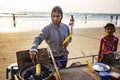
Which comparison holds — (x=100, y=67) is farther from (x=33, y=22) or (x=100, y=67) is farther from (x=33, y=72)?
(x=33, y=22)

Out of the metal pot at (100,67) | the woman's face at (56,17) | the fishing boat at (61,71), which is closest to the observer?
the fishing boat at (61,71)

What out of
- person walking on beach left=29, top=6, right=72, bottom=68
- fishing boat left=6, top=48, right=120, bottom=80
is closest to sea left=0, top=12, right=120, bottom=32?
person walking on beach left=29, top=6, right=72, bottom=68

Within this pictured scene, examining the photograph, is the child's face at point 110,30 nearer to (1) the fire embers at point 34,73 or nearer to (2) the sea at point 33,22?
(1) the fire embers at point 34,73

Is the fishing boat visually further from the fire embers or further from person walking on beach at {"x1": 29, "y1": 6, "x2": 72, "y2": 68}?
person walking on beach at {"x1": 29, "y1": 6, "x2": 72, "y2": 68}

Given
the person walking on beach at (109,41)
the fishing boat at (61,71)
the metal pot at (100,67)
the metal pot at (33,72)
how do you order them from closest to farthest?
the metal pot at (33,72), the fishing boat at (61,71), the metal pot at (100,67), the person walking on beach at (109,41)

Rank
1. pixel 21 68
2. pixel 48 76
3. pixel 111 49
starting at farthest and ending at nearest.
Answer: pixel 111 49 → pixel 21 68 → pixel 48 76

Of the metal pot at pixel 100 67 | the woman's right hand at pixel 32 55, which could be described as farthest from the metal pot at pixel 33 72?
the metal pot at pixel 100 67

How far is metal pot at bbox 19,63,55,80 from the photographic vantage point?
2611 mm

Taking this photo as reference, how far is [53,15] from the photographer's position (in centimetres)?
356

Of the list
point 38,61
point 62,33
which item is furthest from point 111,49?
point 38,61

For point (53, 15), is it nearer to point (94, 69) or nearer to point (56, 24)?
point (56, 24)

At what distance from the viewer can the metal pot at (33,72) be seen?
2.61 m

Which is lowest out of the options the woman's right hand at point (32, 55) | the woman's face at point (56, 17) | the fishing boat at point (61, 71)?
the fishing boat at point (61, 71)

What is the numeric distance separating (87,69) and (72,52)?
24.8 ft
